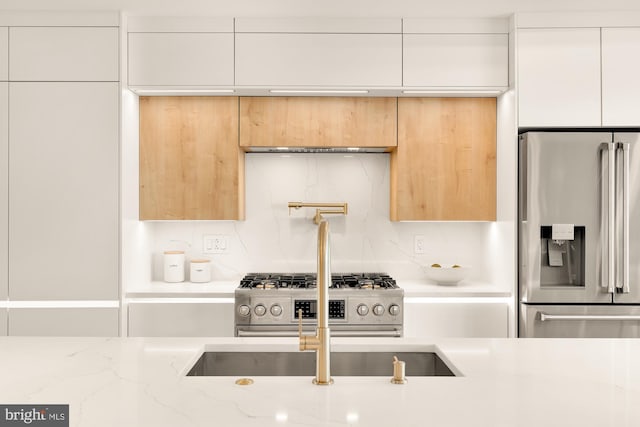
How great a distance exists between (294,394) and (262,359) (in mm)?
486

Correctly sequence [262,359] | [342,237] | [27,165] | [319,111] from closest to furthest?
[262,359]
[27,165]
[319,111]
[342,237]

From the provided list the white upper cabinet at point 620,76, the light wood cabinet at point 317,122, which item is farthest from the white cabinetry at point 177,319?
the white upper cabinet at point 620,76

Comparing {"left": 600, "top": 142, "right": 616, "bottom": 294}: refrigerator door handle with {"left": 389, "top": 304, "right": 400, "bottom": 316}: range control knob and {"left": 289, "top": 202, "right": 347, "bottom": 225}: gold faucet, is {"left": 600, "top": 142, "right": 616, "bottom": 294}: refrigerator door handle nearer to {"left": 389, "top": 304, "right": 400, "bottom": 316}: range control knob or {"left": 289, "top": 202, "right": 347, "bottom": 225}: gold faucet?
{"left": 389, "top": 304, "right": 400, "bottom": 316}: range control knob

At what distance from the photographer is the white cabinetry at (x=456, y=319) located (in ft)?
10.2

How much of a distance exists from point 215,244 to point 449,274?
1629 millimetres

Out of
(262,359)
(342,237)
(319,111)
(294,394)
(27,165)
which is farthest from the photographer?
(342,237)

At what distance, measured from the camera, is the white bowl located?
3.33m

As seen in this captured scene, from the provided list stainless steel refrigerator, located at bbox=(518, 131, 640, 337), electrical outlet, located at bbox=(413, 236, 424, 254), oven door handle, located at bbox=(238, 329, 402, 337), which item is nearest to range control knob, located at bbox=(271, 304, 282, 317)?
oven door handle, located at bbox=(238, 329, 402, 337)

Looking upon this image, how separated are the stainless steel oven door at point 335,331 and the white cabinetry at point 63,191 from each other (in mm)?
816

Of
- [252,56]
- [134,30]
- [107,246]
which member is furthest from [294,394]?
[134,30]

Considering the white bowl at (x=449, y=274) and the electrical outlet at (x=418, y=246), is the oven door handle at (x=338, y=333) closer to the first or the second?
the white bowl at (x=449, y=274)

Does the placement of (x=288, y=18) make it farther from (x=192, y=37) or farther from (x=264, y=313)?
(x=264, y=313)

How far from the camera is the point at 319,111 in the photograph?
3285 mm

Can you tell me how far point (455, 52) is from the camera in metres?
3.14
